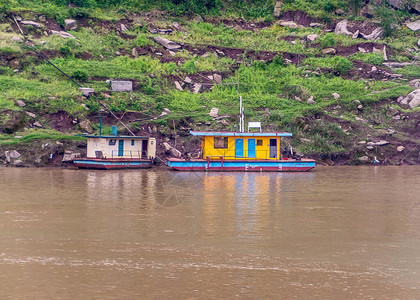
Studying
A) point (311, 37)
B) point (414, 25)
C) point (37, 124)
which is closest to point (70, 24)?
point (37, 124)

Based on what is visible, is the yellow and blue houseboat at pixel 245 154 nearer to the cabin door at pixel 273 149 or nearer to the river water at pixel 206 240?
the cabin door at pixel 273 149

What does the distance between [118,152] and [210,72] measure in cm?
1261

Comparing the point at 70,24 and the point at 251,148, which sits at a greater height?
the point at 70,24

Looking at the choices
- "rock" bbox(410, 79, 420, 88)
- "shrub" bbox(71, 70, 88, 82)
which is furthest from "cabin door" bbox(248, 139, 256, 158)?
"rock" bbox(410, 79, 420, 88)

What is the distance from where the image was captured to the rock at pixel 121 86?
39094mm

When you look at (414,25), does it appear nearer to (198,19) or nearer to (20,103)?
(198,19)

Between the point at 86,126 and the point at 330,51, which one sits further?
the point at 330,51

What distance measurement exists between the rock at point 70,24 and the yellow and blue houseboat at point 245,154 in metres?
18.1

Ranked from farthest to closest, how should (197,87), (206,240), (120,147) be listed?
(197,87), (120,147), (206,240)

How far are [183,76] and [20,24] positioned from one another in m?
12.8

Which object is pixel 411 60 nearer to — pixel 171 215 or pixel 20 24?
pixel 20 24

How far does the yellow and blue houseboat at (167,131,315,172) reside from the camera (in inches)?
1318

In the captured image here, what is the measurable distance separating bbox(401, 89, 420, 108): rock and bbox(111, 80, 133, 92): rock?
1868 cm

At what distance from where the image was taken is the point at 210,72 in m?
43.9
